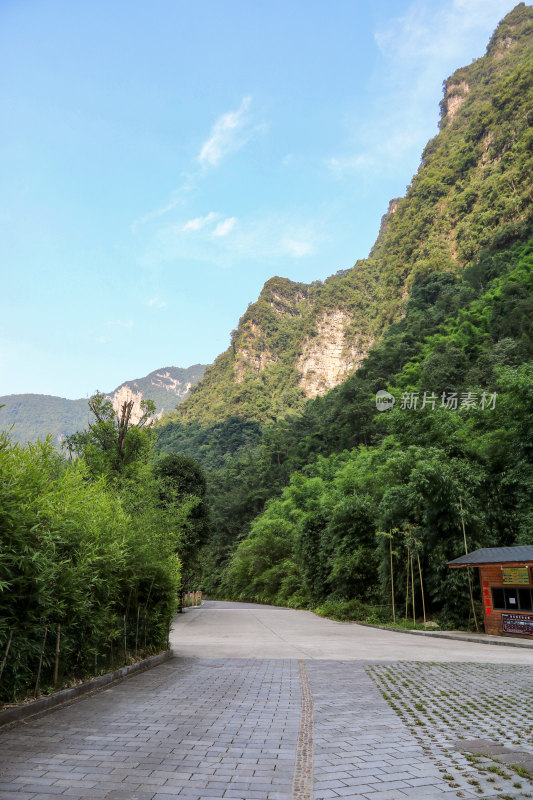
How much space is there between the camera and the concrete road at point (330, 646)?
10078 millimetres

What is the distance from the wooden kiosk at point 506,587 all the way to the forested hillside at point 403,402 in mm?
1326

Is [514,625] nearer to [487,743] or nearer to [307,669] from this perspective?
[307,669]

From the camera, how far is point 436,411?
62.5 feet

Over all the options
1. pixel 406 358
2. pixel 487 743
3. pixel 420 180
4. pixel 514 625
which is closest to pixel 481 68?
pixel 420 180

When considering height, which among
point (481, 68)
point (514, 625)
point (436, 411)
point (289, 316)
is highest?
point (481, 68)

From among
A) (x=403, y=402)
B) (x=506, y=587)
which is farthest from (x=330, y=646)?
(x=403, y=402)

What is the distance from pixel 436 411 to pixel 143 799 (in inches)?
688

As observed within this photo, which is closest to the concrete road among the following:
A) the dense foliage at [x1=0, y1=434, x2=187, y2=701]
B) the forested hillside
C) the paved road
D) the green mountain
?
the paved road

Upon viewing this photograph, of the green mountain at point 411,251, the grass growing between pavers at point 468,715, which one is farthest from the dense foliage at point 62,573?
the green mountain at point 411,251

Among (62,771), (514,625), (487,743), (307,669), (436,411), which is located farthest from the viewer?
(436,411)

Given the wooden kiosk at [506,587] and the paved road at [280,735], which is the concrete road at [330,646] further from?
the paved road at [280,735]

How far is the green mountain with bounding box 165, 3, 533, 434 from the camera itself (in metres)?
62.7

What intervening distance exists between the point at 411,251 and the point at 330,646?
250ft

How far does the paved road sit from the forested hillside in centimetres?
813
